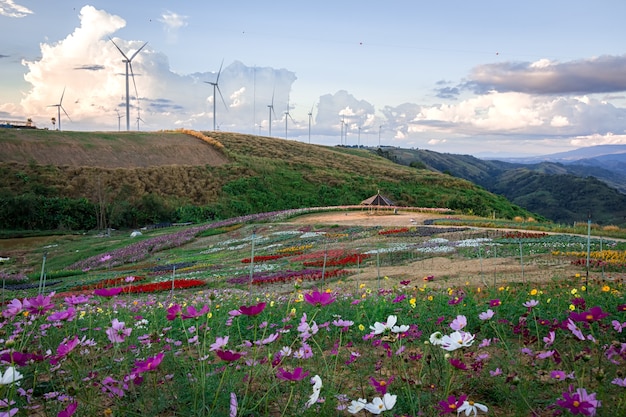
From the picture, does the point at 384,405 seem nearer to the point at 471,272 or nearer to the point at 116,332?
the point at 116,332

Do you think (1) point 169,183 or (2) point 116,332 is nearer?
(2) point 116,332

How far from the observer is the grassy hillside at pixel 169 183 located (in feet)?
174

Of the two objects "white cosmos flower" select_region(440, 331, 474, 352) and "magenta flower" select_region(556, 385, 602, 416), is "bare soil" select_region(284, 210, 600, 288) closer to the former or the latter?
"white cosmos flower" select_region(440, 331, 474, 352)

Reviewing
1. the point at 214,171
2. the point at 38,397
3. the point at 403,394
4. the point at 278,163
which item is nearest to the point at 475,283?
the point at 403,394

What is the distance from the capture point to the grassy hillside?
53.1 m

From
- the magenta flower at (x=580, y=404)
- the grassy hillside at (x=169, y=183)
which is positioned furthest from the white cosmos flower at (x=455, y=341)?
the grassy hillside at (x=169, y=183)

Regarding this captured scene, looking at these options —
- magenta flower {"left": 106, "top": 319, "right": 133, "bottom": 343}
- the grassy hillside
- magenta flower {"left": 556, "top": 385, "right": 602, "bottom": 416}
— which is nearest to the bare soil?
magenta flower {"left": 106, "top": 319, "right": 133, "bottom": 343}

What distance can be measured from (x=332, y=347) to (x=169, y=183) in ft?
208

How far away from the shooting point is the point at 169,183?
66.4m

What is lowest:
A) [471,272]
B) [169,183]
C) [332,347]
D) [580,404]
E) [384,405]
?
[169,183]

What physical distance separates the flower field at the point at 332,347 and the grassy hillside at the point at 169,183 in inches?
1413

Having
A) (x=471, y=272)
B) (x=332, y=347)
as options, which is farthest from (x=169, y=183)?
(x=332, y=347)

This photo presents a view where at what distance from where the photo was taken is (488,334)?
243 inches

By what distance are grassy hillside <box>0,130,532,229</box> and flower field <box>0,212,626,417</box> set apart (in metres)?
35.9
